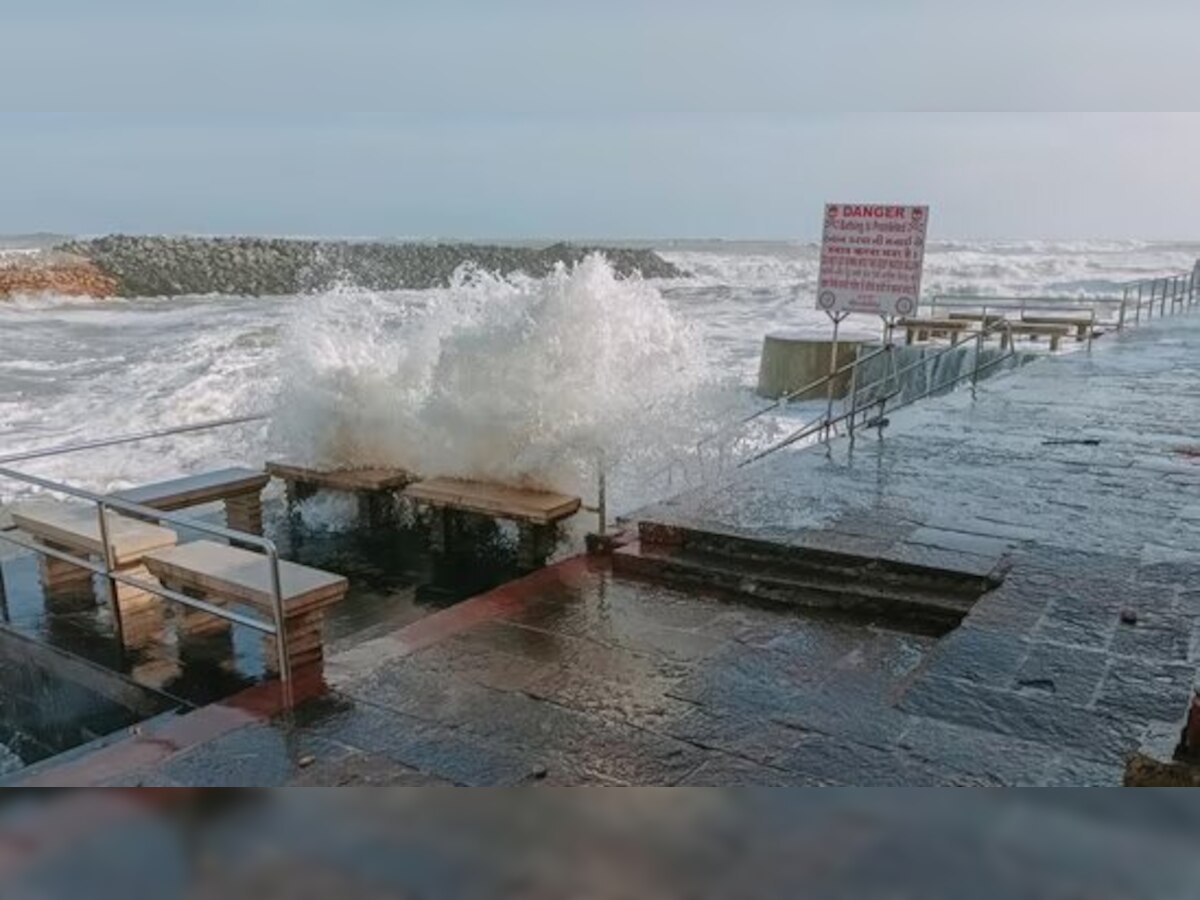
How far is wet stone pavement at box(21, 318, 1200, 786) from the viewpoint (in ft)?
11.2

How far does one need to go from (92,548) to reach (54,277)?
39.5 m

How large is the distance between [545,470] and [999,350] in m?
11.4

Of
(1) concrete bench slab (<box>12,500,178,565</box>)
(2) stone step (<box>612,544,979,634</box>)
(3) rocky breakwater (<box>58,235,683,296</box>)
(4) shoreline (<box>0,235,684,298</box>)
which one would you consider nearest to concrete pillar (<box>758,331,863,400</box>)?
(2) stone step (<box>612,544,979,634</box>)

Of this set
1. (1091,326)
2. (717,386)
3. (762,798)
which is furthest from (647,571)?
(1091,326)

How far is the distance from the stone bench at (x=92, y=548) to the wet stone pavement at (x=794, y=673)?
1575mm

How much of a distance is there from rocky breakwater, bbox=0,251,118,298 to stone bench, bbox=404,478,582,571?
3642cm

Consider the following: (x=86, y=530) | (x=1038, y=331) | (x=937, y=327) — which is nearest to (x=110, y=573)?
(x=86, y=530)

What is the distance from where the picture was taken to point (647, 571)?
5480 mm

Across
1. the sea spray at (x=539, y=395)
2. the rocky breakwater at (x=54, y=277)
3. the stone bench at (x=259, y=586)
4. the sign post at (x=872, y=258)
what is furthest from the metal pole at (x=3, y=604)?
the rocky breakwater at (x=54, y=277)

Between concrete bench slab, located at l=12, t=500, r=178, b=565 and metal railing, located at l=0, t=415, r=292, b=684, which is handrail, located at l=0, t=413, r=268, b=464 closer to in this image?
metal railing, located at l=0, t=415, r=292, b=684

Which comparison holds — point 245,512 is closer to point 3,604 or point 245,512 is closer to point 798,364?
point 3,604

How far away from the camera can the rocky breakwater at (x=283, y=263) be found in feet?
Answer: 141

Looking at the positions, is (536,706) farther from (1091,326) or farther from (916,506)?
(1091,326)

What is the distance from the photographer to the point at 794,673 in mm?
4199
